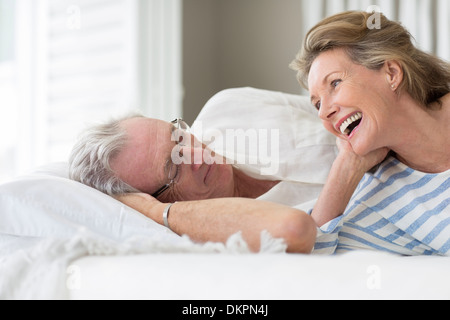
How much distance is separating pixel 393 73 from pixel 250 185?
0.53 metres

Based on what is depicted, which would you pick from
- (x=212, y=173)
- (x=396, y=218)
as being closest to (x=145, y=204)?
(x=212, y=173)

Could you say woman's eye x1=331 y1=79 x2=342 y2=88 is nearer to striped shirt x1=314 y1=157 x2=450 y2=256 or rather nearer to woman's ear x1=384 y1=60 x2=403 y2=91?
woman's ear x1=384 y1=60 x2=403 y2=91

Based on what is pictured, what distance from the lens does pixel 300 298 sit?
2.54 feet

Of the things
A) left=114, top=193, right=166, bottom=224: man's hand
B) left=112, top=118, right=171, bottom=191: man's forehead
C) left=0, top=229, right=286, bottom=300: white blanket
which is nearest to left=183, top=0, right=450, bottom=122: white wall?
left=112, top=118, right=171, bottom=191: man's forehead

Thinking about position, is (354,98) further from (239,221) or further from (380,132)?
(239,221)

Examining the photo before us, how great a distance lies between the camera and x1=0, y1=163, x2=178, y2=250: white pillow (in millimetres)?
1154

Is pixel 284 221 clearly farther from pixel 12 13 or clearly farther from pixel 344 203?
pixel 12 13

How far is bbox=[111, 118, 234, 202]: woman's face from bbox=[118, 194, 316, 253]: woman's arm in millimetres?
125

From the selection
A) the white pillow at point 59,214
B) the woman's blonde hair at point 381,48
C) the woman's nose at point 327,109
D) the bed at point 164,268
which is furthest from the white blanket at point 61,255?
the woman's blonde hair at point 381,48

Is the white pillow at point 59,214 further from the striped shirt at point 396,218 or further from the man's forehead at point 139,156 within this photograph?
the striped shirt at point 396,218

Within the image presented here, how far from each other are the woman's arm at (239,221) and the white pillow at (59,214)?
2.5 inches

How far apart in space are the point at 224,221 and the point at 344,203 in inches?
15.6

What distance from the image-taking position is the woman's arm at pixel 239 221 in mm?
1054
